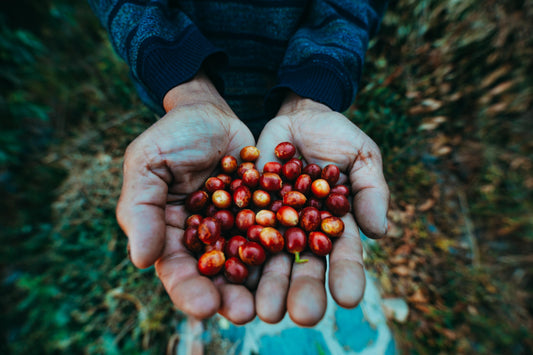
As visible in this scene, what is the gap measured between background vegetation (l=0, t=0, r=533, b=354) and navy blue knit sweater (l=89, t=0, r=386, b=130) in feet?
3.54

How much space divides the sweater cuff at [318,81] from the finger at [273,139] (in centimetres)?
27

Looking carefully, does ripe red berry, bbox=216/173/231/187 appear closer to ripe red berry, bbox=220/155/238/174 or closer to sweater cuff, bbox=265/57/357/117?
ripe red berry, bbox=220/155/238/174

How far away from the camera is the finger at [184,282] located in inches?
61.0

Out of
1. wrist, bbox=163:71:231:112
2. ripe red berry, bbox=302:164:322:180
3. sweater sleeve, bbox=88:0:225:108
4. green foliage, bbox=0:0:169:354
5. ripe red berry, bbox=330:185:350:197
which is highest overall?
sweater sleeve, bbox=88:0:225:108

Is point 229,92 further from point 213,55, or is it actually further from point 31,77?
point 31,77

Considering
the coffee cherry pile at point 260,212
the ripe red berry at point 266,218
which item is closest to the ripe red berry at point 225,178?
the coffee cherry pile at point 260,212

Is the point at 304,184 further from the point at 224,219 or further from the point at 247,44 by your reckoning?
the point at 247,44

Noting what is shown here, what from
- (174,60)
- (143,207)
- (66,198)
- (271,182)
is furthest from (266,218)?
(66,198)

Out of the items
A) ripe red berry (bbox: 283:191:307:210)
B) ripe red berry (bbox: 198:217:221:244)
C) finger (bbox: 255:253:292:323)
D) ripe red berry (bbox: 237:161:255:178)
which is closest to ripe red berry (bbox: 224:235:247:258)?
ripe red berry (bbox: 198:217:221:244)

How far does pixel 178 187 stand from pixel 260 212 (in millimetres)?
616

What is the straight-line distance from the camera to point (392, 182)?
12.1ft

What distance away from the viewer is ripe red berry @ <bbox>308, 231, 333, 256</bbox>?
1860 millimetres

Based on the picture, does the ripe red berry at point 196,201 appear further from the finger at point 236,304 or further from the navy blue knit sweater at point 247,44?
the navy blue knit sweater at point 247,44

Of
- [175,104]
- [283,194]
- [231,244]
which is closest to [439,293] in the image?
[283,194]
